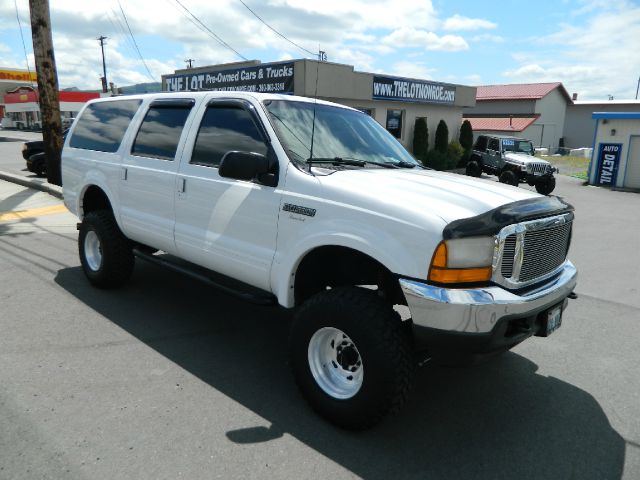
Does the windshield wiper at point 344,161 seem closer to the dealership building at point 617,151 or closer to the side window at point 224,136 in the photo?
the side window at point 224,136

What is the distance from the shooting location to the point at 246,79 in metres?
21.5

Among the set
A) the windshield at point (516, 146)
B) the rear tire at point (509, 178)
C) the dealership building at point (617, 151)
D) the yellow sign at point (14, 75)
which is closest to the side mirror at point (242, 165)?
the rear tire at point (509, 178)

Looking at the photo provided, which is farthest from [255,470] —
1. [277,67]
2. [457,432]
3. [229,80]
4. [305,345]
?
[229,80]

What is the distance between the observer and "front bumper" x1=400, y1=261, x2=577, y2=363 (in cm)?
264

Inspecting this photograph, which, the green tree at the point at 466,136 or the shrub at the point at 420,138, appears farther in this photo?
the green tree at the point at 466,136

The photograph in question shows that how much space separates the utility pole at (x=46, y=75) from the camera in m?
11.5

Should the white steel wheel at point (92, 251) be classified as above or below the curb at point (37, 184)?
above

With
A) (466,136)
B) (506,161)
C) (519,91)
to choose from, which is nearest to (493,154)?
(506,161)

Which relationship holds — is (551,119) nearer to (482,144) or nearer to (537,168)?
(482,144)

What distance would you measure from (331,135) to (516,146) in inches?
806

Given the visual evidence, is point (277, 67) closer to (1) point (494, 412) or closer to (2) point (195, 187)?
(2) point (195, 187)

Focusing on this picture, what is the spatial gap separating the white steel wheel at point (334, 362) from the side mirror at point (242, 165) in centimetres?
111

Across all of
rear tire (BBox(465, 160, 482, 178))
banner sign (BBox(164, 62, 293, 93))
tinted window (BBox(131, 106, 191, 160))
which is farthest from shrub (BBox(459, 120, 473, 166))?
tinted window (BBox(131, 106, 191, 160))

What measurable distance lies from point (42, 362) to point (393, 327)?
2.71 metres
